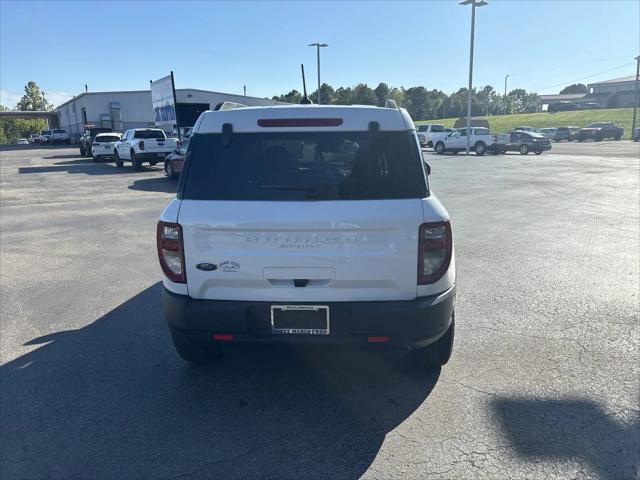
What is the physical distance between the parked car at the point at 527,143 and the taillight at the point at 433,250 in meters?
32.0

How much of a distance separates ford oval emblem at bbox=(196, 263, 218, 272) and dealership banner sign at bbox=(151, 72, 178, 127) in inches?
903

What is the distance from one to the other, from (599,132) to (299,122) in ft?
189

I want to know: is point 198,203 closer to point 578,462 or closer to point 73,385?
point 73,385

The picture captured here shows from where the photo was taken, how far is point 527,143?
31969mm

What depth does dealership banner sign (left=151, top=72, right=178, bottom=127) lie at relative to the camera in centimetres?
2520

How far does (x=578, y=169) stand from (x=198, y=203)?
2181 centimetres

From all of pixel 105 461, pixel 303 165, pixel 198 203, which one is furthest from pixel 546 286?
pixel 105 461

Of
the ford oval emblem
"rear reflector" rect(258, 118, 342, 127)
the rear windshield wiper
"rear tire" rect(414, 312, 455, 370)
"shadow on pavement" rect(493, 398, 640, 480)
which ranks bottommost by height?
"shadow on pavement" rect(493, 398, 640, 480)

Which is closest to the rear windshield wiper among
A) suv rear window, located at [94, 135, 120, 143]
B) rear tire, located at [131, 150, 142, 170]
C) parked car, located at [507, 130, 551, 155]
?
rear tire, located at [131, 150, 142, 170]

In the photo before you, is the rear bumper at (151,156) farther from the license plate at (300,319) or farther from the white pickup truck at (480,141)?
the license plate at (300,319)

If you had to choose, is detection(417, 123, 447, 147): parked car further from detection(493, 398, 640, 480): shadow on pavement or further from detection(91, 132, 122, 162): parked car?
detection(493, 398, 640, 480): shadow on pavement

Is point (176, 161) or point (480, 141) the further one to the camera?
point (480, 141)

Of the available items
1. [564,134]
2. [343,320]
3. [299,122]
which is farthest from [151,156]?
[564,134]

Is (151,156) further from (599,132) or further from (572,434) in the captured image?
(599,132)
